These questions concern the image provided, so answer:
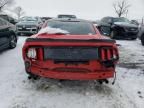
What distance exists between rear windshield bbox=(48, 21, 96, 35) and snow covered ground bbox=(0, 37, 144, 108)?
1.17 m

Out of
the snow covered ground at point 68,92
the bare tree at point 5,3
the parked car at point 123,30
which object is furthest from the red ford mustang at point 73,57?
the bare tree at point 5,3

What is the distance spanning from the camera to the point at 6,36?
1013 cm

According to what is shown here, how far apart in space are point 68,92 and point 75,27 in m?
1.80

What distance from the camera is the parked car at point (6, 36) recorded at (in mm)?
Result: 9580

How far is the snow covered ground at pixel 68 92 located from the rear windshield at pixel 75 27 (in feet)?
3.85

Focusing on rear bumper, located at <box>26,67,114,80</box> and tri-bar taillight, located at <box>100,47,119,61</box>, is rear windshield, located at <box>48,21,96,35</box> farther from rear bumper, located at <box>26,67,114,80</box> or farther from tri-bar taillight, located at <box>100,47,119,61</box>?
rear bumper, located at <box>26,67,114,80</box>

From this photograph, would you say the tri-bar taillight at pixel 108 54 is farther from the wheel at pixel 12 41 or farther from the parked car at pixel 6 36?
the wheel at pixel 12 41

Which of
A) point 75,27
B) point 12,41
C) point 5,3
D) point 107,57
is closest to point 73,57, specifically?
point 107,57

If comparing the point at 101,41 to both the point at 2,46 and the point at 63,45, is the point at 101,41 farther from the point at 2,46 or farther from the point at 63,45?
the point at 2,46

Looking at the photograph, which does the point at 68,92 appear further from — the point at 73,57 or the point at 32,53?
the point at 32,53

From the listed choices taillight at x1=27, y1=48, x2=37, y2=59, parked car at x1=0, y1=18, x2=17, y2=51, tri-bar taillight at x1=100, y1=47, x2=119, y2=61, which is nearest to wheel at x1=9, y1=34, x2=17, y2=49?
parked car at x1=0, y1=18, x2=17, y2=51

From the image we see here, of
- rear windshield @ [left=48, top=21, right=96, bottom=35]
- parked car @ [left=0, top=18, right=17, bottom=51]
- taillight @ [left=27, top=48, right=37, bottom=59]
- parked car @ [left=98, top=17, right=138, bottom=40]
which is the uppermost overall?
rear windshield @ [left=48, top=21, right=96, bottom=35]

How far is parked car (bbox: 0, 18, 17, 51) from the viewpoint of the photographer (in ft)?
31.4

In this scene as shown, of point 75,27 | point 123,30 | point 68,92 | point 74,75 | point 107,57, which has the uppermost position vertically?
point 75,27
